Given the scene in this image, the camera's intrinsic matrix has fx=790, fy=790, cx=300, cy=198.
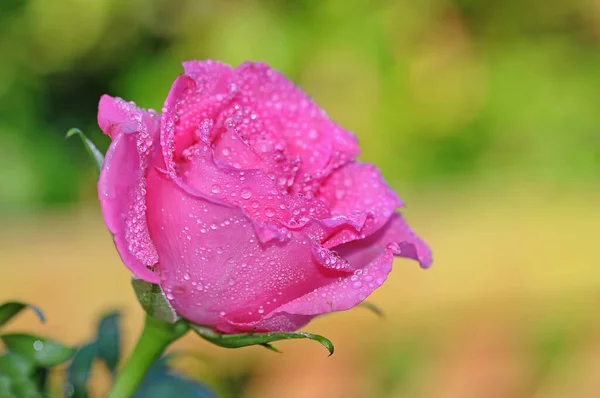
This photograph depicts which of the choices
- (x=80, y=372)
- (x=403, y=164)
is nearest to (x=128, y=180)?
(x=80, y=372)

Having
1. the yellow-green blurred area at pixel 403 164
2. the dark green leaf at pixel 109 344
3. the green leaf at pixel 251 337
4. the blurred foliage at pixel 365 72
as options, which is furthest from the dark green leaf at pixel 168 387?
the blurred foliage at pixel 365 72

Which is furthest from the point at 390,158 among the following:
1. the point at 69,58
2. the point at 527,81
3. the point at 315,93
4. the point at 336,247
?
the point at 336,247

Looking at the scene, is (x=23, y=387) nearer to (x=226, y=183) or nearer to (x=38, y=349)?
(x=38, y=349)

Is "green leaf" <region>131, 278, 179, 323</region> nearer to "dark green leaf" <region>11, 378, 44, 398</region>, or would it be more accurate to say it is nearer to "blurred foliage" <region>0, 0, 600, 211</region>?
"dark green leaf" <region>11, 378, 44, 398</region>

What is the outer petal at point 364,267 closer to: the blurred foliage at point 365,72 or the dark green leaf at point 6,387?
the dark green leaf at point 6,387

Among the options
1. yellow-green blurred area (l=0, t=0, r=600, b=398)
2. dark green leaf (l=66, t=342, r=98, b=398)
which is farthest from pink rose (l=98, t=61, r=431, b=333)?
yellow-green blurred area (l=0, t=0, r=600, b=398)

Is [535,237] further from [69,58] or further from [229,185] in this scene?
[229,185]
